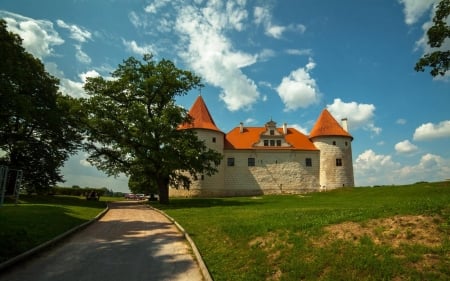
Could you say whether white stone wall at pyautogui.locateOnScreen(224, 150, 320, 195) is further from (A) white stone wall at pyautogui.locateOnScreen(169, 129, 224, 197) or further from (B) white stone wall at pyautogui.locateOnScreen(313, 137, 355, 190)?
(A) white stone wall at pyautogui.locateOnScreen(169, 129, 224, 197)

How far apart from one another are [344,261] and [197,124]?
135 feet

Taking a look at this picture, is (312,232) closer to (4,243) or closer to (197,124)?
(4,243)

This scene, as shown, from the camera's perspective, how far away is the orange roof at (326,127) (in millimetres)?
51169

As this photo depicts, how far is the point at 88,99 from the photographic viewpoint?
30328 mm

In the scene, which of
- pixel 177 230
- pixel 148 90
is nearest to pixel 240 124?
pixel 148 90

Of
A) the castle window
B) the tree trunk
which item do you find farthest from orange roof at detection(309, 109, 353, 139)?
the tree trunk

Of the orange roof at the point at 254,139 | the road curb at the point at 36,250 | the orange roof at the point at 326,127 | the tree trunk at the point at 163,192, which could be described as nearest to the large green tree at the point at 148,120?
the tree trunk at the point at 163,192

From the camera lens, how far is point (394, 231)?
8789 millimetres

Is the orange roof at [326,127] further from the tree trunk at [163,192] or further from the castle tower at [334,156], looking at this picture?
the tree trunk at [163,192]

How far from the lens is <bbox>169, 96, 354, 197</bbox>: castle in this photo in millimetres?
50031

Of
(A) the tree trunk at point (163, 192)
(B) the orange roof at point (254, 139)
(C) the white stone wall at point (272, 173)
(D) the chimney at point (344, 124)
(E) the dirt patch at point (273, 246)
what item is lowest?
(E) the dirt patch at point (273, 246)

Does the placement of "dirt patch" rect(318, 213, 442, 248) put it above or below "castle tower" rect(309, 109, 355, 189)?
below

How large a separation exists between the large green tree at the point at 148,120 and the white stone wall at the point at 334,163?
24994 millimetres

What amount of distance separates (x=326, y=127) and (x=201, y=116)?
20.2 metres
